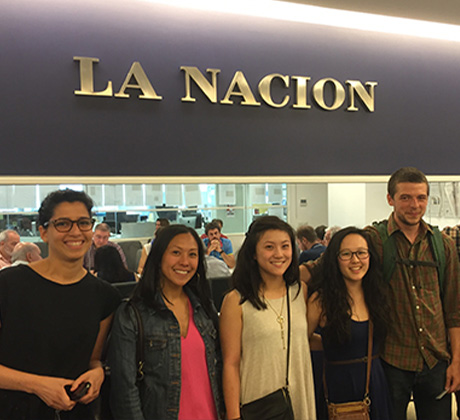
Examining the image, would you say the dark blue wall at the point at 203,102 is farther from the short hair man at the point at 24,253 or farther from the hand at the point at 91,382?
the hand at the point at 91,382

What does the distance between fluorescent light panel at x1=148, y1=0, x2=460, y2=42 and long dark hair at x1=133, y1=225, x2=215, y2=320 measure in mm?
1776

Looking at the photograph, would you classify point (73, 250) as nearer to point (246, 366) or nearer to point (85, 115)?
point (246, 366)

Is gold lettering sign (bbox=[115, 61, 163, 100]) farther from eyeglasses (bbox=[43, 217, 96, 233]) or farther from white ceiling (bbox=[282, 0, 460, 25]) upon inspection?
eyeglasses (bbox=[43, 217, 96, 233])

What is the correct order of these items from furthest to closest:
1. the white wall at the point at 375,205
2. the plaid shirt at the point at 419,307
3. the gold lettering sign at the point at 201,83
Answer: the white wall at the point at 375,205 < the gold lettering sign at the point at 201,83 < the plaid shirt at the point at 419,307

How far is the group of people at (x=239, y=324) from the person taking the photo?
144 cm

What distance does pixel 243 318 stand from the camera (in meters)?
1.67

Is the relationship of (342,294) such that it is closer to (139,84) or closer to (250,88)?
(250,88)

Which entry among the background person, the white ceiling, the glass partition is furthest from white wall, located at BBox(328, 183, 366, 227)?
the background person

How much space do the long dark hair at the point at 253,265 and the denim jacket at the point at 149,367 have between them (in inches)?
12.3

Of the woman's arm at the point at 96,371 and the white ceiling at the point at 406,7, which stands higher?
the white ceiling at the point at 406,7

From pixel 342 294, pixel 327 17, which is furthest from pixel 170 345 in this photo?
pixel 327 17

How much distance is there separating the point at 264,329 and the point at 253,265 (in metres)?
0.28

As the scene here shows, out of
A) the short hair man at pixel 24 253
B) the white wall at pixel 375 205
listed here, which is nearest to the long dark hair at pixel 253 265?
the short hair man at pixel 24 253

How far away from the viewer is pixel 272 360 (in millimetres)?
1645
